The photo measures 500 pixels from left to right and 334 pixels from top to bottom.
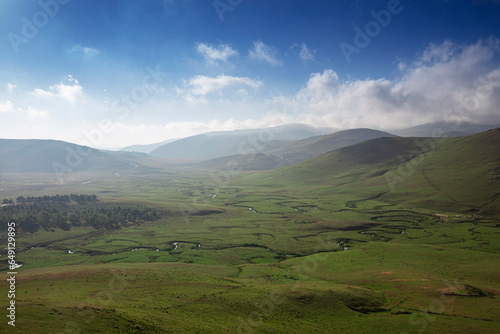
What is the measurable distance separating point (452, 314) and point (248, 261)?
52300mm

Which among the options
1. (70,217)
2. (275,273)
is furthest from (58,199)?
(275,273)

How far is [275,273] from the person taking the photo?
7094cm

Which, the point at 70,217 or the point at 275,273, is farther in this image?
the point at 70,217

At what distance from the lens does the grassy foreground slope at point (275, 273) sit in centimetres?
4219

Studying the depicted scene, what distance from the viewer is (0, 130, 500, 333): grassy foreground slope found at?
42188mm

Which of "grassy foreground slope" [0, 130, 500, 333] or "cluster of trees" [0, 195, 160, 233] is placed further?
"cluster of trees" [0, 195, 160, 233]

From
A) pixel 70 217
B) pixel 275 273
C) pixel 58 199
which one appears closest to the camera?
pixel 275 273

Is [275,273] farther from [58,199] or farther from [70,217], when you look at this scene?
[58,199]

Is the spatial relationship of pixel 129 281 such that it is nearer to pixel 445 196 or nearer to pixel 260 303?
pixel 260 303

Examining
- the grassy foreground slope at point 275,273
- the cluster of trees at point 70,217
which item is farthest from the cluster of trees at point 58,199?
the grassy foreground slope at point 275,273

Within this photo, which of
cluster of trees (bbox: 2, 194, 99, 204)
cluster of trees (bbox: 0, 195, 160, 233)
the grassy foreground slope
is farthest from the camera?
cluster of trees (bbox: 2, 194, 99, 204)

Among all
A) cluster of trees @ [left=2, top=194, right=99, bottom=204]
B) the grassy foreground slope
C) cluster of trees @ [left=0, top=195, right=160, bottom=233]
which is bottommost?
the grassy foreground slope

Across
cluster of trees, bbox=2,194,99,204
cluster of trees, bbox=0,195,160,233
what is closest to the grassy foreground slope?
cluster of trees, bbox=0,195,160,233

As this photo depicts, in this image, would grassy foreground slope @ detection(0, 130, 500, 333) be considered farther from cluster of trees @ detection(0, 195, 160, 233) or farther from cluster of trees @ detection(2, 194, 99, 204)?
cluster of trees @ detection(2, 194, 99, 204)
